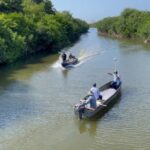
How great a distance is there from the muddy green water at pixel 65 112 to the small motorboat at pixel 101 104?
43cm

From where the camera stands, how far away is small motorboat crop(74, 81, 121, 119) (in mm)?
23750

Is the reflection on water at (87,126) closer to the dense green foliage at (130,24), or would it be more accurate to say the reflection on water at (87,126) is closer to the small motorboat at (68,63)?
the small motorboat at (68,63)

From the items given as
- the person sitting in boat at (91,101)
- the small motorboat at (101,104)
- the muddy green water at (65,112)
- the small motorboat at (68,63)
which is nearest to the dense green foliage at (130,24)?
the small motorboat at (68,63)

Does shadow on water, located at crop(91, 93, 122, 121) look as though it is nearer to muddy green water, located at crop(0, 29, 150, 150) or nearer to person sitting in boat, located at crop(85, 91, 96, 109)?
muddy green water, located at crop(0, 29, 150, 150)

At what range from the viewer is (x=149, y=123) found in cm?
2344

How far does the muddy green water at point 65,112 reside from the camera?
2094 cm

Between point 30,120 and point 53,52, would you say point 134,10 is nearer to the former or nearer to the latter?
point 53,52

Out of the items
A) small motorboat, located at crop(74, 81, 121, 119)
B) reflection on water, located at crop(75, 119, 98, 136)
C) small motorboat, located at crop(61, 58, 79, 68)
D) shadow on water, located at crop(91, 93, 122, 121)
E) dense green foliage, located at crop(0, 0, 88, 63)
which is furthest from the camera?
dense green foliage, located at crop(0, 0, 88, 63)

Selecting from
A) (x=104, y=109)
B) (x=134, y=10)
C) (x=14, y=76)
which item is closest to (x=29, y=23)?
(x=14, y=76)

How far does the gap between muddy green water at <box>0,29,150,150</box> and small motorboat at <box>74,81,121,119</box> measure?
43cm

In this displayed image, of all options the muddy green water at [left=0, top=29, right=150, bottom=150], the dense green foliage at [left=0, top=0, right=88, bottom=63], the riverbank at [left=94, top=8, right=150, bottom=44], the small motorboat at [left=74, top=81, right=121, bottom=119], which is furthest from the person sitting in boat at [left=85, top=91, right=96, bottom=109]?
the riverbank at [left=94, top=8, right=150, bottom=44]

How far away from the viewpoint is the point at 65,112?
25438mm

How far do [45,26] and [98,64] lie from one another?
62.1ft

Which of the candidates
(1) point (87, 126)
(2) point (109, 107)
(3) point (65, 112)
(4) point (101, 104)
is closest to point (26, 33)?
(2) point (109, 107)
